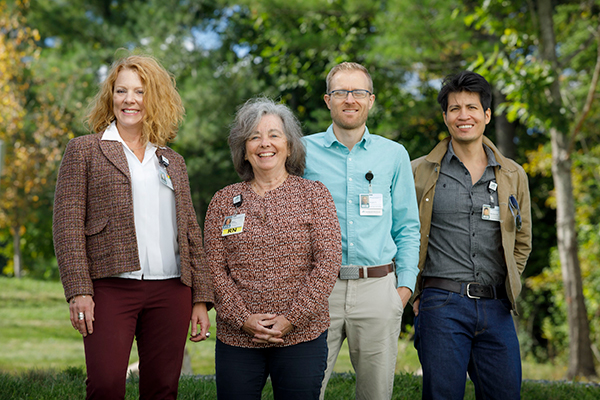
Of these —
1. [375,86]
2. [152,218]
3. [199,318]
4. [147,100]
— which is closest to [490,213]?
[199,318]

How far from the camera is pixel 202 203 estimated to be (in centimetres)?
1484

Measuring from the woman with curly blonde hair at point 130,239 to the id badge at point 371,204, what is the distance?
849mm

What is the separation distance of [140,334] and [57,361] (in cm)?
647

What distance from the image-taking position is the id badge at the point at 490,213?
310 centimetres

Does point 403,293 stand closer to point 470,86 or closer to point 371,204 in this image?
point 371,204

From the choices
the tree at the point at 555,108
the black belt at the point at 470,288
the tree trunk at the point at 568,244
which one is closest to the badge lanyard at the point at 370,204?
the black belt at the point at 470,288

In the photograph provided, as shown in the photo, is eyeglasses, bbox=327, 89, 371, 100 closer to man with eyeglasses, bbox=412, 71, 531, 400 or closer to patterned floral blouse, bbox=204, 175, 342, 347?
man with eyeglasses, bbox=412, 71, 531, 400

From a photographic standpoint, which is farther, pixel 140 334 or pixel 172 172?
pixel 172 172

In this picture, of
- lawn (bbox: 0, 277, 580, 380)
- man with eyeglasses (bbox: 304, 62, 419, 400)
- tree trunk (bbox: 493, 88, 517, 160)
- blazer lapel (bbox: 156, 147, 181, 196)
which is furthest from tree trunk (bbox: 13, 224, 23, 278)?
man with eyeglasses (bbox: 304, 62, 419, 400)

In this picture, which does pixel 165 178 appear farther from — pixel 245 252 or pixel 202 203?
pixel 202 203

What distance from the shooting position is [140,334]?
2.64 metres

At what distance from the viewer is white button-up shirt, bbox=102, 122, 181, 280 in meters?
2.60

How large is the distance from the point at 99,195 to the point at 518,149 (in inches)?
547

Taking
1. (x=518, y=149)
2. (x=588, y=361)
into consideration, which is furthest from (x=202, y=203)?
(x=588, y=361)
